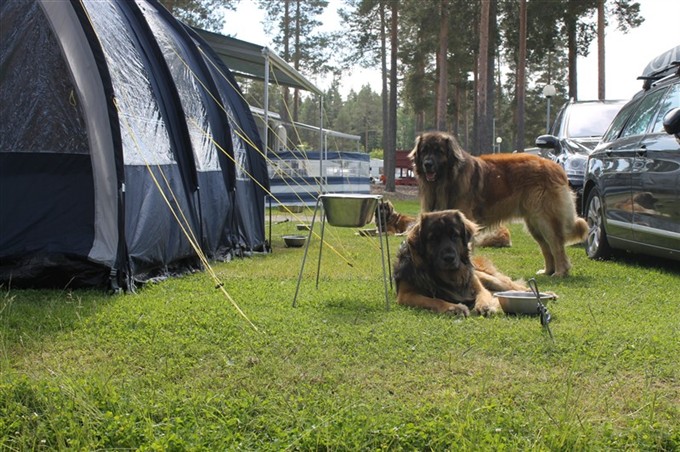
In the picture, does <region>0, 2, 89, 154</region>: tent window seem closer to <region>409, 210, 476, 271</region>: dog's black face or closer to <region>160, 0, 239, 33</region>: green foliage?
<region>409, 210, 476, 271</region>: dog's black face

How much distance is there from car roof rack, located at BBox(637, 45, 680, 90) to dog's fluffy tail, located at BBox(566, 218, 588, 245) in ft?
6.59

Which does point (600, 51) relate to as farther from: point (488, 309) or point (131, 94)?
point (488, 309)

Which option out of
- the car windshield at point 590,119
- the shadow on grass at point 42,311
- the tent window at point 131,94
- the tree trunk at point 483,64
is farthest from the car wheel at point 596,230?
the tree trunk at point 483,64

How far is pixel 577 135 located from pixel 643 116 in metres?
3.79

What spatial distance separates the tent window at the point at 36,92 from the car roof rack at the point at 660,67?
258 inches

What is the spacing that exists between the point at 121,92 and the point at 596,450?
560 centimetres

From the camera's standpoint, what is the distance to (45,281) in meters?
6.41

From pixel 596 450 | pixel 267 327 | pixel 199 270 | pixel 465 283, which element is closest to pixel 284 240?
pixel 199 270

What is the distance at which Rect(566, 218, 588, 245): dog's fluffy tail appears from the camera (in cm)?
808

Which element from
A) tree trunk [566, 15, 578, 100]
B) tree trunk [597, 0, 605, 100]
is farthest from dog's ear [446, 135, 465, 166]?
tree trunk [566, 15, 578, 100]

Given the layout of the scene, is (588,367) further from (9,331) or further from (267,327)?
(9,331)

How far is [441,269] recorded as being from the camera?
5723 millimetres

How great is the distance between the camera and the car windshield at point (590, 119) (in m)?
11.9

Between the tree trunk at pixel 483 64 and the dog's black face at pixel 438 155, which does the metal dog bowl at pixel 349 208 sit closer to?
the dog's black face at pixel 438 155
